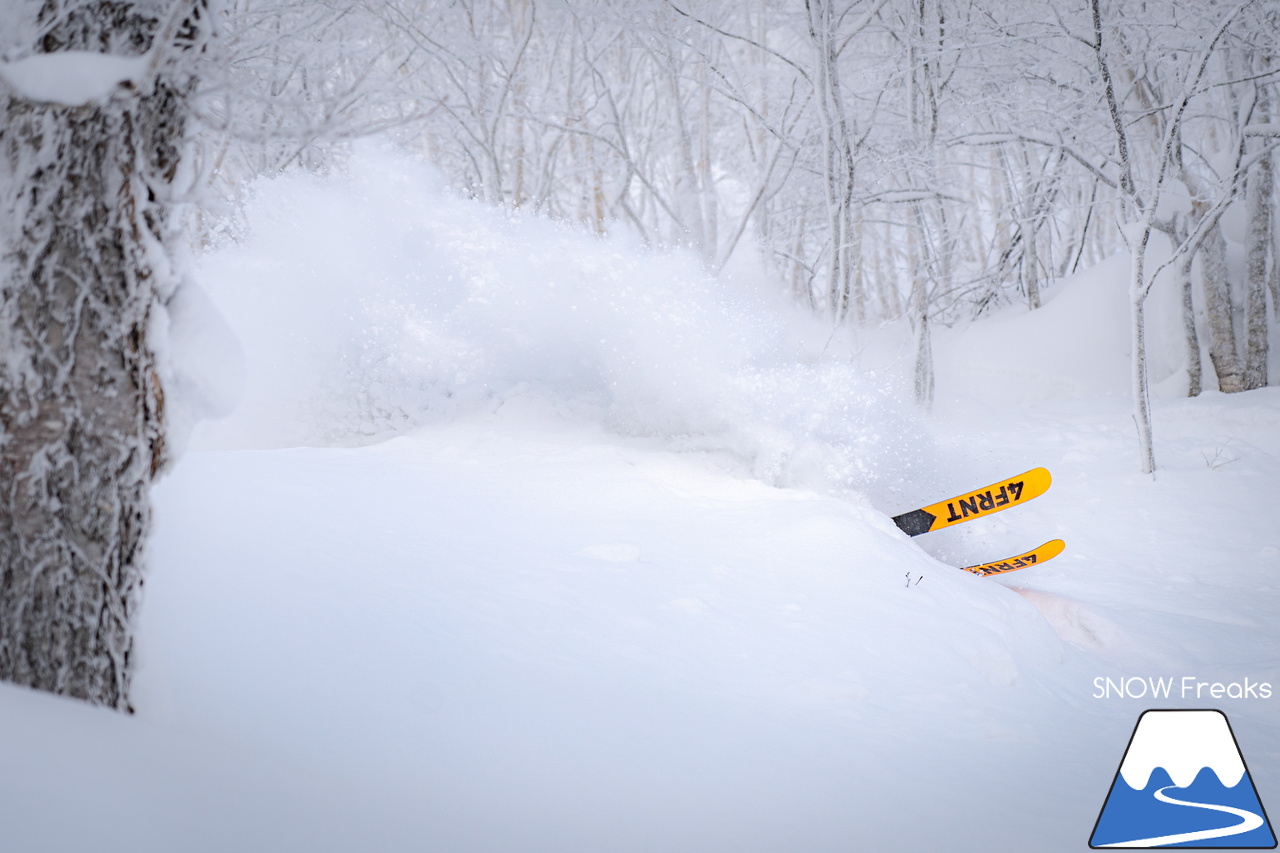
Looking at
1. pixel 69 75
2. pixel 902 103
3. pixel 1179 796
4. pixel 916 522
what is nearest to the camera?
pixel 69 75

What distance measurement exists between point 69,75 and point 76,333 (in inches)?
17.9

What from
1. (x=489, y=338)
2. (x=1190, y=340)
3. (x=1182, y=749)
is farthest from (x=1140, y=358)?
(x=489, y=338)

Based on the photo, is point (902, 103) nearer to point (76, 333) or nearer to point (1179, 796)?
point (1179, 796)

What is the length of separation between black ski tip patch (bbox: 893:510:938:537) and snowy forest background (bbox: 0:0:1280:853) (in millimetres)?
488

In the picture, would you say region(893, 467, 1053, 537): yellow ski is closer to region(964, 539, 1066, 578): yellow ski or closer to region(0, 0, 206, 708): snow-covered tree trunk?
region(964, 539, 1066, 578): yellow ski

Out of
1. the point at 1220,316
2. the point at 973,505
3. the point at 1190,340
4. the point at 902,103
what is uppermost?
the point at 902,103

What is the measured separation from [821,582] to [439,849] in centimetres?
220

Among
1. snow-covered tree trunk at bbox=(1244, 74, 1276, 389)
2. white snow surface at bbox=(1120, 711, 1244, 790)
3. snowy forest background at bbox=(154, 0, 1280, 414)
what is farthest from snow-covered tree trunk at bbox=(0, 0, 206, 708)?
snow-covered tree trunk at bbox=(1244, 74, 1276, 389)

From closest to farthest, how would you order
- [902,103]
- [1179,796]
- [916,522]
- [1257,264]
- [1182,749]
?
[1179,796] → [1182,749] → [916,522] → [1257,264] → [902,103]

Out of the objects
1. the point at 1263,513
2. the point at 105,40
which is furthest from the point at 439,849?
the point at 1263,513

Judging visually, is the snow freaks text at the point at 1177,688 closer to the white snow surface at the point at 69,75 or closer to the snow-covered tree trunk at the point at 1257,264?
the white snow surface at the point at 69,75

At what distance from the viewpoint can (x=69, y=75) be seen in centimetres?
130

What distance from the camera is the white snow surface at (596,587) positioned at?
1495 millimetres

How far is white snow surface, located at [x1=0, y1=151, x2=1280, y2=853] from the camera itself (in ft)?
4.91
